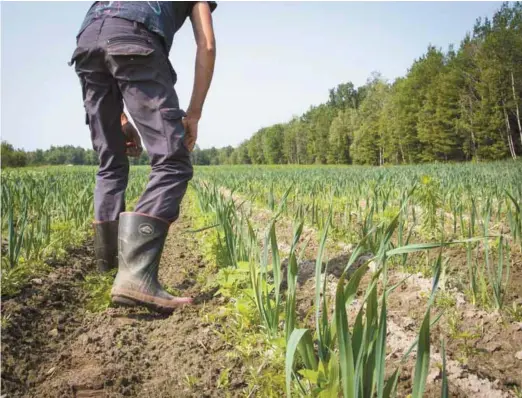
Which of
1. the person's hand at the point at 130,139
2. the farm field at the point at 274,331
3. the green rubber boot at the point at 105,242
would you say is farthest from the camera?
the person's hand at the point at 130,139

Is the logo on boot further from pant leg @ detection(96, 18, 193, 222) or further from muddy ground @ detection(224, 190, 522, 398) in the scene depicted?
muddy ground @ detection(224, 190, 522, 398)

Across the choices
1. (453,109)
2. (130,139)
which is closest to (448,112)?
(453,109)

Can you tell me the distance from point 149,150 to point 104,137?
0.48 meters

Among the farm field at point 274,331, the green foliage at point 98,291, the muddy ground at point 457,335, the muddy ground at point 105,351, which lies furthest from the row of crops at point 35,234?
the muddy ground at point 457,335

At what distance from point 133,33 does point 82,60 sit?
0.35 m

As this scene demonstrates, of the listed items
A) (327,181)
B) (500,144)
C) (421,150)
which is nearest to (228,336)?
(327,181)

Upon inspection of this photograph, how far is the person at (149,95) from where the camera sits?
67.7 inches

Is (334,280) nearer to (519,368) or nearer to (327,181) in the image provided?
(519,368)

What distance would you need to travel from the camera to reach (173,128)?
1.75 meters

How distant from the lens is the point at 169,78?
1821 millimetres

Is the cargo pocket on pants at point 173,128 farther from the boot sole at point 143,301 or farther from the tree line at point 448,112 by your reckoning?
the tree line at point 448,112

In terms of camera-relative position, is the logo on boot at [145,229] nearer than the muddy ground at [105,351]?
No

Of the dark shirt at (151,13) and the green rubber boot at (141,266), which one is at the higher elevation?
the dark shirt at (151,13)

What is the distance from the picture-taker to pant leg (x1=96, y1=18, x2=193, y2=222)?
1.71 m
